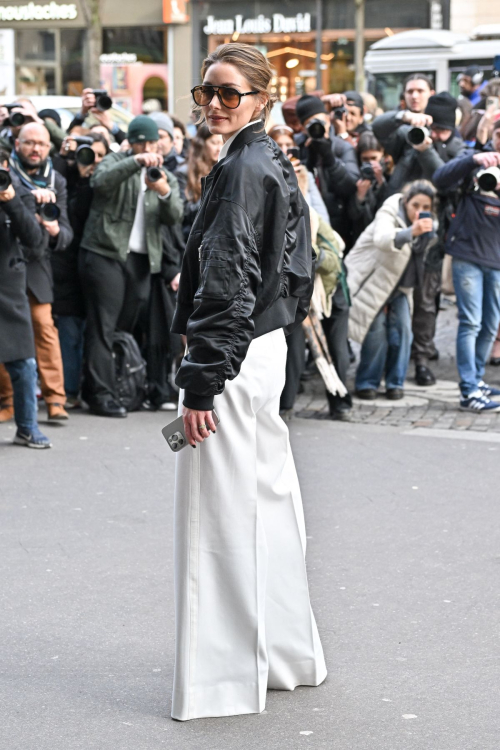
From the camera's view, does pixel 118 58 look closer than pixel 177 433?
No

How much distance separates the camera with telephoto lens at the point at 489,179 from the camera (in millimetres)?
8641

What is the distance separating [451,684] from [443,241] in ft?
19.6

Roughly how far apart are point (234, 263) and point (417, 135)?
621 cm

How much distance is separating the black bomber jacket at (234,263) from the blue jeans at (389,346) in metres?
5.57

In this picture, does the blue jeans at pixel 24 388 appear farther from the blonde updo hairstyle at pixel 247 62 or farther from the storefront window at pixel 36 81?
the storefront window at pixel 36 81

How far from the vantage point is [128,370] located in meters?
8.84

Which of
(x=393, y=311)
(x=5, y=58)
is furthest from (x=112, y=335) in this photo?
(x=5, y=58)

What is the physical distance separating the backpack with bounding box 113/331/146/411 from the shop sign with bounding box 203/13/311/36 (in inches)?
822

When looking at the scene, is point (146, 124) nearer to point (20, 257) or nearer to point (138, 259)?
point (138, 259)

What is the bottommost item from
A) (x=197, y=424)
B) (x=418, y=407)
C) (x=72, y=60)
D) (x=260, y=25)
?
(x=418, y=407)

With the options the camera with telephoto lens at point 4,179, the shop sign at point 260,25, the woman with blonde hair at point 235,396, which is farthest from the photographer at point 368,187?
the shop sign at point 260,25

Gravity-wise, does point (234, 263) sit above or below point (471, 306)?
above

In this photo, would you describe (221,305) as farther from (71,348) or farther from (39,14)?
(39,14)

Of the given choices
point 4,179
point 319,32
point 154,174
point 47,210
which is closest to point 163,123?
point 154,174
